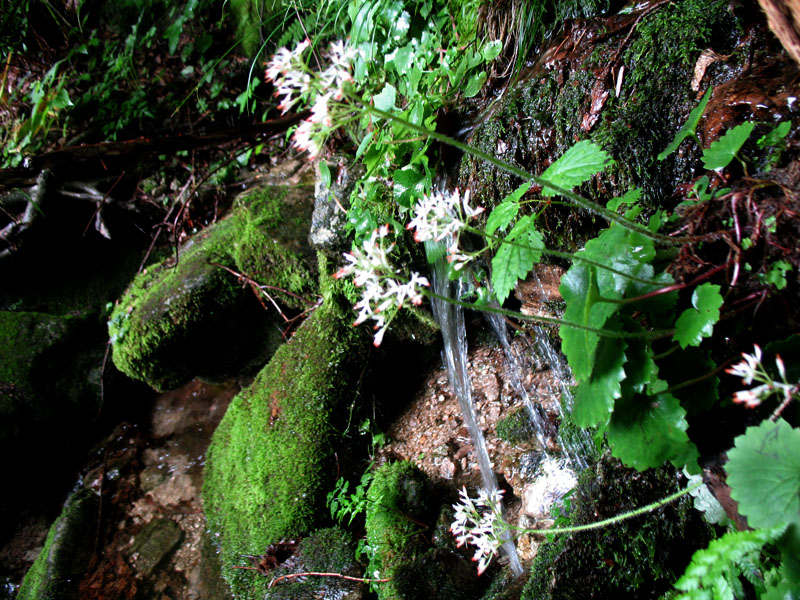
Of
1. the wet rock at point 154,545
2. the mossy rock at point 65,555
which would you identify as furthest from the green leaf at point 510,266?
the mossy rock at point 65,555

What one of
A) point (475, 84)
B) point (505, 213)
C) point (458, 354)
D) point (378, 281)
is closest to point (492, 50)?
point (475, 84)

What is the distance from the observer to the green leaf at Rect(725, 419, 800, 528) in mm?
996

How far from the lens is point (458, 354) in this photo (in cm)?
304

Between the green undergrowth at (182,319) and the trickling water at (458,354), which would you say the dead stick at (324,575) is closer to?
the trickling water at (458,354)

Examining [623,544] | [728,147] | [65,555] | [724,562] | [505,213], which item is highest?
[728,147]

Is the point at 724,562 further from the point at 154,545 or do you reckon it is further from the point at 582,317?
the point at 154,545

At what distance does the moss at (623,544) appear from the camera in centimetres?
152

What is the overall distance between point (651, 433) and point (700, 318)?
0.31m

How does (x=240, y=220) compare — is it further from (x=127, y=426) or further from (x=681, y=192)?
(x=681, y=192)

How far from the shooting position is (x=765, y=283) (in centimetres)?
121

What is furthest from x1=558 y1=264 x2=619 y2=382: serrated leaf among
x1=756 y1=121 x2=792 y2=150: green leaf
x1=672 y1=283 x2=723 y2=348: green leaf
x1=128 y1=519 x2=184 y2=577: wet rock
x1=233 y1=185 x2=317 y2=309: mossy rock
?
x1=128 y1=519 x2=184 y2=577: wet rock

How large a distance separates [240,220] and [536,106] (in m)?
2.36

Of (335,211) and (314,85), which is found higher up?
(314,85)

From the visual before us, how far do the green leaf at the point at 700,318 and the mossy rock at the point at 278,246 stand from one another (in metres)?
2.54
